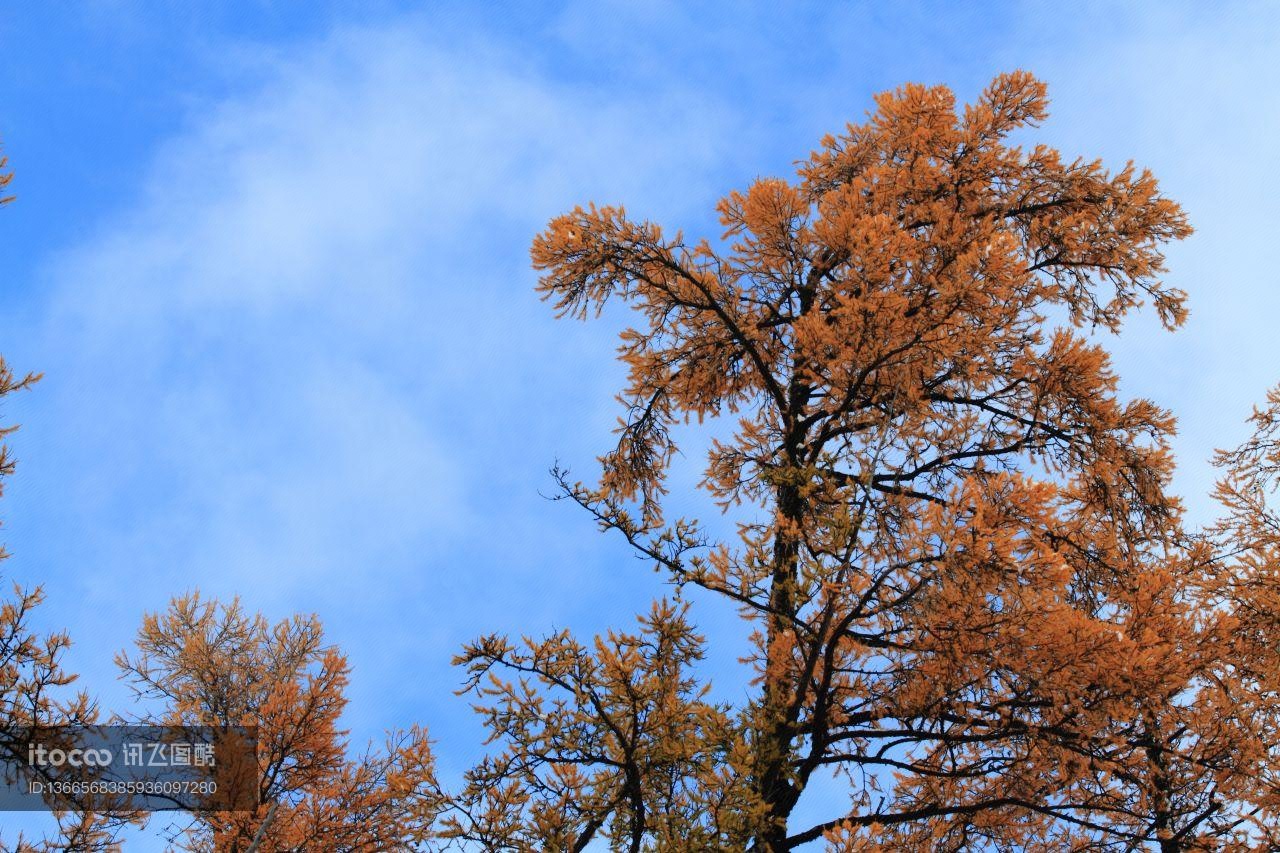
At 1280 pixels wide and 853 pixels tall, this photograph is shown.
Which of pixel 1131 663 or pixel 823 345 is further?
pixel 823 345

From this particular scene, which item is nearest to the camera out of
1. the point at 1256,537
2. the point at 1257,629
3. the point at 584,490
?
the point at 584,490

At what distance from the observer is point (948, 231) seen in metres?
9.08

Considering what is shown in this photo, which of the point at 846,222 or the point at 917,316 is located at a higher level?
the point at 846,222

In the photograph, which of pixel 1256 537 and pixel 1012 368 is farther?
pixel 1256 537

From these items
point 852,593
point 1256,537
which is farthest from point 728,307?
point 1256,537

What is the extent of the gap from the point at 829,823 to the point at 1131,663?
2.41m

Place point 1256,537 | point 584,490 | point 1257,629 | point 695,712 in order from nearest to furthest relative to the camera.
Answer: point 695,712
point 584,490
point 1257,629
point 1256,537

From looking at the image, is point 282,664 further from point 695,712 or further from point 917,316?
point 917,316

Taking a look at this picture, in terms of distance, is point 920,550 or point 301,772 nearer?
point 920,550

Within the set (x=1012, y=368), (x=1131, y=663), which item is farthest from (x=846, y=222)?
(x=1131, y=663)

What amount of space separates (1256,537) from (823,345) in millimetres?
8204

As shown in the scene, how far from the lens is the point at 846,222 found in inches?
307

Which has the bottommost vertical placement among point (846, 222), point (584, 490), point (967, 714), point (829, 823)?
point (829, 823)

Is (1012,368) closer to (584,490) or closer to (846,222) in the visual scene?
(846,222)
